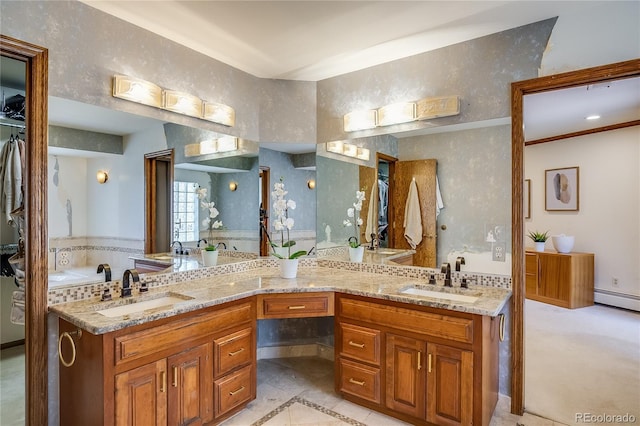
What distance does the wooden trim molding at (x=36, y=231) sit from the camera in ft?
5.94

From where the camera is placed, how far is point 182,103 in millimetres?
2494

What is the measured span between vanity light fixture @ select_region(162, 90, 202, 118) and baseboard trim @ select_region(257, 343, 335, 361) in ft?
7.13

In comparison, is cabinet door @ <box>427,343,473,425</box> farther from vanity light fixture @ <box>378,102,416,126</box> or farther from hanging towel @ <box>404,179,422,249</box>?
vanity light fixture @ <box>378,102,416,126</box>

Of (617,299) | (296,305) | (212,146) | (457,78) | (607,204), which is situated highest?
(457,78)

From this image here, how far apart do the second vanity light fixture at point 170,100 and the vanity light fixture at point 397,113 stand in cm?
126

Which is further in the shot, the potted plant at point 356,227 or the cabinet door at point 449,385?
the potted plant at point 356,227

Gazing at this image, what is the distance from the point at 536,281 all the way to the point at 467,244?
3.41 m

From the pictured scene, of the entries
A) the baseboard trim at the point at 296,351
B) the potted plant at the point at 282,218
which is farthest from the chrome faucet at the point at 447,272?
the baseboard trim at the point at 296,351

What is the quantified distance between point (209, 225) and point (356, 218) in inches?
49.9

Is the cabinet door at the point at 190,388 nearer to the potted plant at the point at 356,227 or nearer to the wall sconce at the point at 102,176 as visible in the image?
the wall sconce at the point at 102,176

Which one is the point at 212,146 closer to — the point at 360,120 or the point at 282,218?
the point at 282,218

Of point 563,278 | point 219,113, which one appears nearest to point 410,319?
point 219,113

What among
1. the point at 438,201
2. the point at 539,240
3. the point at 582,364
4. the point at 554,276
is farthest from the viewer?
the point at 539,240
